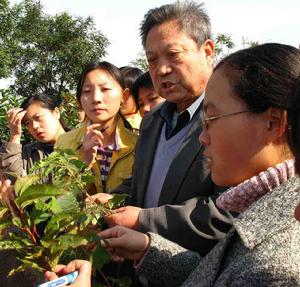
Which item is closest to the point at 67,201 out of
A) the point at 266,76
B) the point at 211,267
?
the point at 211,267

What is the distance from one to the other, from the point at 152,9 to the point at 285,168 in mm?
1440

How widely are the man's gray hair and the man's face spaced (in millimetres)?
28

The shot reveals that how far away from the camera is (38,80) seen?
31.1 m

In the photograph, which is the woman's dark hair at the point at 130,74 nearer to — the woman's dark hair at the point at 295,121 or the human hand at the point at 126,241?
the human hand at the point at 126,241

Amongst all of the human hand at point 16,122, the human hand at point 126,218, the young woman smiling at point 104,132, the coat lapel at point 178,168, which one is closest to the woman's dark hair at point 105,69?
the young woman smiling at point 104,132

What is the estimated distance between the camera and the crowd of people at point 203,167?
4.67 feet

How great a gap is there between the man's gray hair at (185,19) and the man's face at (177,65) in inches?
1.1

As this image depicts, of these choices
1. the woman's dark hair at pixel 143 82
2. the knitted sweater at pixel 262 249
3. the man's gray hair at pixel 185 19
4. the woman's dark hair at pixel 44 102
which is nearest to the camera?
the knitted sweater at pixel 262 249

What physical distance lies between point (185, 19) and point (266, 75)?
3.67 ft

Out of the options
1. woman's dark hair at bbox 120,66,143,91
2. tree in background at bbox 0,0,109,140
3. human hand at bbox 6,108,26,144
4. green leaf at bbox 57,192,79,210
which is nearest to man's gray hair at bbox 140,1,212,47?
green leaf at bbox 57,192,79,210

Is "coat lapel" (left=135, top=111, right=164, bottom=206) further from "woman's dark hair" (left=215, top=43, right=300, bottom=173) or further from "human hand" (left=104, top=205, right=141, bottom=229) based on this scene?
"woman's dark hair" (left=215, top=43, right=300, bottom=173)

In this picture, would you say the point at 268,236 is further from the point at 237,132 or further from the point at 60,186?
the point at 60,186

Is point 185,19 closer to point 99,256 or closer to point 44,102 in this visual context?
point 99,256

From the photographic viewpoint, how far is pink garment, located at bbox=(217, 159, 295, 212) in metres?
1.54
